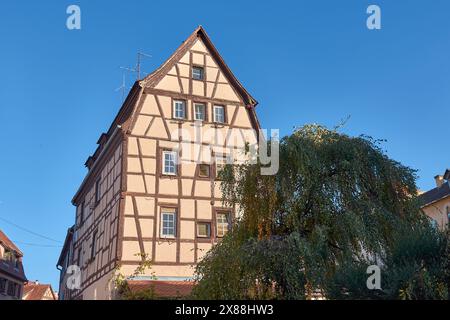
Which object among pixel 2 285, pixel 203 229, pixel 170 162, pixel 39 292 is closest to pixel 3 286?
pixel 2 285

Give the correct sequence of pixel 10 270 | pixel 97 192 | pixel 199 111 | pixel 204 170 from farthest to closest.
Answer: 1. pixel 10 270
2. pixel 97 192
3. pixel 199 111
4. pixel 204 170

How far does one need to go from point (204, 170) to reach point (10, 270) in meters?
25.1

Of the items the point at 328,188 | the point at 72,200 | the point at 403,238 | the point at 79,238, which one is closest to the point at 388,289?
the point at 403,238

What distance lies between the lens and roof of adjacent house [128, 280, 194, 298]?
17.7m

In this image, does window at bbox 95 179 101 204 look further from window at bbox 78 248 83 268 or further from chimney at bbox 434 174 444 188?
chimney at bbox 434 174 444 188

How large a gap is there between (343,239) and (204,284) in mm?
3192

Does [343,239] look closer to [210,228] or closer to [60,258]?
[210,228]

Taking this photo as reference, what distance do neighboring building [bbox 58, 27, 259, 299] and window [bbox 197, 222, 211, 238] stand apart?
0.13ft

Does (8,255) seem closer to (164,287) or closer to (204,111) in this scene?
(204,111)

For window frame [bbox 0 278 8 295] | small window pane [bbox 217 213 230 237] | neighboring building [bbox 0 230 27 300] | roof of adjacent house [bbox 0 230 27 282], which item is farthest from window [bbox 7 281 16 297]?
small window pane [bbox 217 213 230 237]

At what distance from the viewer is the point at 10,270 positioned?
39.8 meters

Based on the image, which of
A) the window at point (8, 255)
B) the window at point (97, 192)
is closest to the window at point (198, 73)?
the window at point (97, 192)

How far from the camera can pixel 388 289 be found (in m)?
8.95

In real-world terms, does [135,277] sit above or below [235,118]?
below
